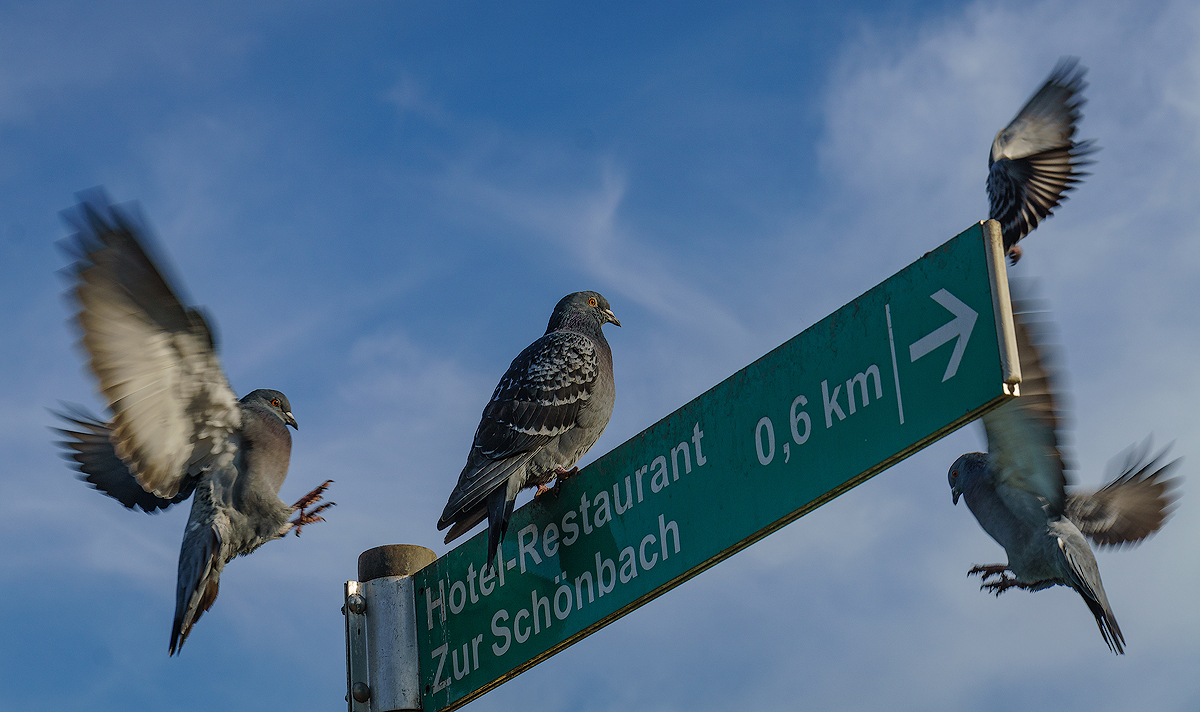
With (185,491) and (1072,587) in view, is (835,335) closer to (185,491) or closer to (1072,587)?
(1072,587)

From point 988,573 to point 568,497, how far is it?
3407 mm

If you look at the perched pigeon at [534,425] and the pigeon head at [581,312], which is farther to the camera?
the pigeon head at [581,312]

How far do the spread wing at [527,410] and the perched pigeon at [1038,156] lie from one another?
10.7 feet

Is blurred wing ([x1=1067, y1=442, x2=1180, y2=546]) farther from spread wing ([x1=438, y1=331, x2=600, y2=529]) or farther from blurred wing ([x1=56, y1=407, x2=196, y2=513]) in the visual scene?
blurred wing ([x1=56, y1=407, x2=196, y2=513])

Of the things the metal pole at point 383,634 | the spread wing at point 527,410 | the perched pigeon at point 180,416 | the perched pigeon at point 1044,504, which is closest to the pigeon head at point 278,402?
the perched pigeon at point 180,416

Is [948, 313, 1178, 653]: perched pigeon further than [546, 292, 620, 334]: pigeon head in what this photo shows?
No

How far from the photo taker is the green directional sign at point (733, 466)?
223cm

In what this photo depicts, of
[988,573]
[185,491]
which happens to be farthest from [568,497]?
[988,573]

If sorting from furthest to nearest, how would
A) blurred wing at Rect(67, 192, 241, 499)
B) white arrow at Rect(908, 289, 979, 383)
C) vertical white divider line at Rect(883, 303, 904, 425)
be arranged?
blurred wing at Rect(67, 192, 241, 499)
vertical white divider line at Rect(883, 303, 904, 425)
white arrow at Rect(908, 289, 979, 383)

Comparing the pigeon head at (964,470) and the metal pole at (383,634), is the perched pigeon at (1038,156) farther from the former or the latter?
the metal pole at (383,634)

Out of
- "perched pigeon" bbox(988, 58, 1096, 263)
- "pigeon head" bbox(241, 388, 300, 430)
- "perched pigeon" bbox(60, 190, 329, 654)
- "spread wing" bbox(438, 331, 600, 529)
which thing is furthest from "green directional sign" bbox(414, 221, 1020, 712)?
"perched pigeon" bbox(988, 58, 1096, 263)

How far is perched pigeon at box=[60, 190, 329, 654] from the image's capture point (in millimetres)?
3990

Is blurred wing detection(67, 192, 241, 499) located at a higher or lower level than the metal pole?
higher

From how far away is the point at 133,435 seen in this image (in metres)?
4.48
